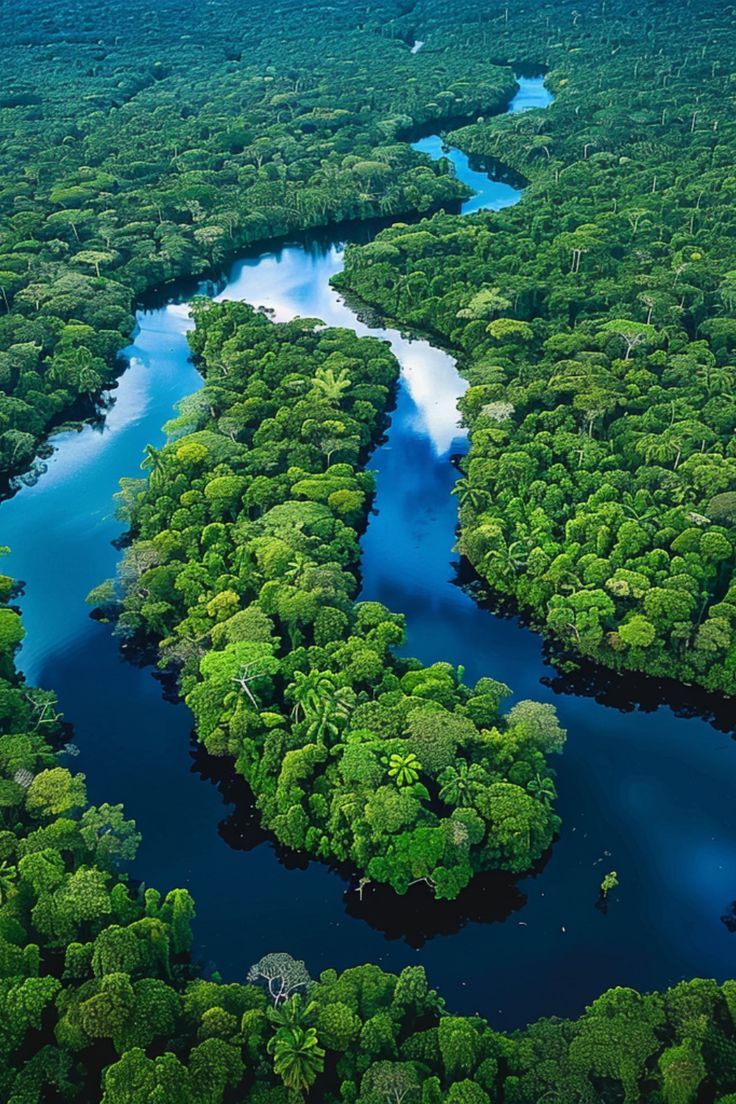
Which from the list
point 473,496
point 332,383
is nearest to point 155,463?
point 332,383

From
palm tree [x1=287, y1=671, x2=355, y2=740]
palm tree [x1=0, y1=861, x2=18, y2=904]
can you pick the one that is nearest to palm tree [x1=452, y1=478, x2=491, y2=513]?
palm tree [x1=287, y1=671, x2=355, y2=740]

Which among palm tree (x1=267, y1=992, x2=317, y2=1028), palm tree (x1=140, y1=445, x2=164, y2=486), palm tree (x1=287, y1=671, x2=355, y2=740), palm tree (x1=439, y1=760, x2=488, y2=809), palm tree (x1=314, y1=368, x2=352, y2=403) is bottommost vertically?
palm tree (x1=267, y1=992, x2=317, y2=1028)

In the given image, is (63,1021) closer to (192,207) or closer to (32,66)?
(192,207)

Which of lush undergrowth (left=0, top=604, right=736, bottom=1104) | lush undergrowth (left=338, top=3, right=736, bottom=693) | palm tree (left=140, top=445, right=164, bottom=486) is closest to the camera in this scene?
lush undergrowth (left=0, top=604, right=736, bottom=1104)

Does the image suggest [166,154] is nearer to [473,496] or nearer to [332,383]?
[332,383]

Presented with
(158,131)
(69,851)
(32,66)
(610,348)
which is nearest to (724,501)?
(610,348)

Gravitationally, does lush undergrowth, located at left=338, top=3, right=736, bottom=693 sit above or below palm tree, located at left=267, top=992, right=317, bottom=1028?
above

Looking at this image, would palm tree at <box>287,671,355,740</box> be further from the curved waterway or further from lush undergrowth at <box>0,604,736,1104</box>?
lush undergrowth at <box>0,604,736,1104</box>
